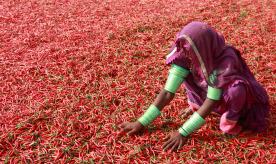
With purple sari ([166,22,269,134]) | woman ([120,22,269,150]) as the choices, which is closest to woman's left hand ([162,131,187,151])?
woman ([120,22,269,150])

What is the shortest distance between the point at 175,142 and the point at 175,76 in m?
0.69

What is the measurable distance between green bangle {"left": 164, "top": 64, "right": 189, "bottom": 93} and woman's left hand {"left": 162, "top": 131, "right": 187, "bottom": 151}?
48 centimetres

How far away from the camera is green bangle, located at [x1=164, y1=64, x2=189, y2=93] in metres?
3.23

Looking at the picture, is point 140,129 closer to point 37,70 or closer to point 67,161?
point 67,161

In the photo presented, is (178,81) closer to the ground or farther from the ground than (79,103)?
farther from the ground

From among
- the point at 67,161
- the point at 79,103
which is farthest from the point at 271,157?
the point at 79,103

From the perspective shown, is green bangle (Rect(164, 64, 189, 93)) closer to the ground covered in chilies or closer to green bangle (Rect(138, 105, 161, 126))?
green bangle (Rect(138, 105, 161, 126))

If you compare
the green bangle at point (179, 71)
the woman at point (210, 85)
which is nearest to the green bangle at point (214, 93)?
the woman at point (210, 85)

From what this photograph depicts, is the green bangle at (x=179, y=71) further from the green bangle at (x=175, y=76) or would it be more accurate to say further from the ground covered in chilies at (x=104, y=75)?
A: the ground covered in chilies at (x=104, y=75)

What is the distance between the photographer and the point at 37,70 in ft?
15.6

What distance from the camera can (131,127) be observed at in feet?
11.6

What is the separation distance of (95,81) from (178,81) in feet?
5.23

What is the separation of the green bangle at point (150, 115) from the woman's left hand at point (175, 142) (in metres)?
0.29

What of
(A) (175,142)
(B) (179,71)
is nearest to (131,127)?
(A) (175,142)
